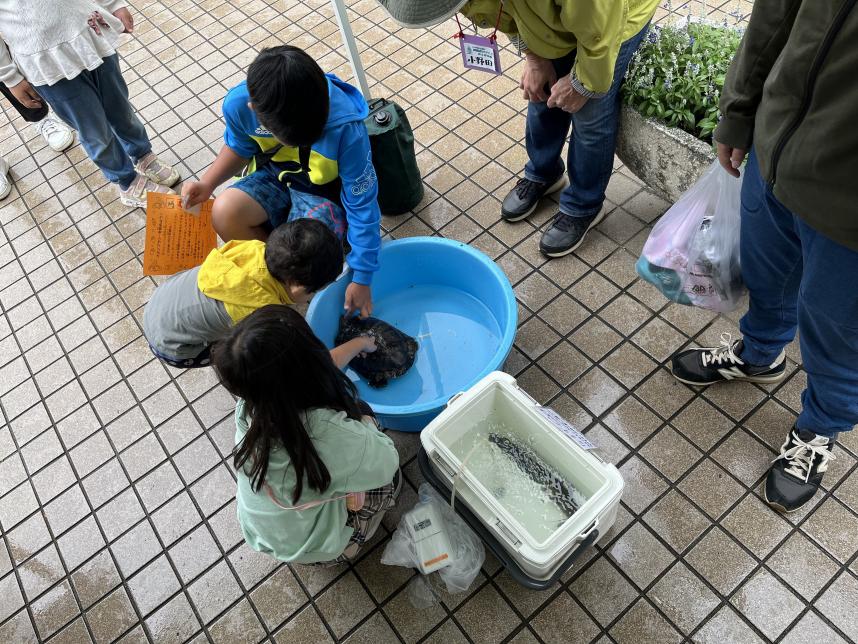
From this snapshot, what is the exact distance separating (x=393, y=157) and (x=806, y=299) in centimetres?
174

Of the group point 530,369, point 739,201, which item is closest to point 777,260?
point 739,201

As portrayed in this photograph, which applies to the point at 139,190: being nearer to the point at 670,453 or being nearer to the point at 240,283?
the point at 240,283

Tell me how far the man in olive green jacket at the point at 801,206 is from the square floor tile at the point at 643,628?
1.71 ft

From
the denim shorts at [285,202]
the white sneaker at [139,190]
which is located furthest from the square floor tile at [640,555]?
the white sneaker at [139,190]

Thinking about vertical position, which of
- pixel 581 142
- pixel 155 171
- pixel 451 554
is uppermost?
pixel 581 142

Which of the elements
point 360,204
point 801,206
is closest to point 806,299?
point 801,206

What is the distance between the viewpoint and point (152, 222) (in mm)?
2436

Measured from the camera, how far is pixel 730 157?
5.56 feet

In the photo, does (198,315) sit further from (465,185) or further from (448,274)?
(465,185)

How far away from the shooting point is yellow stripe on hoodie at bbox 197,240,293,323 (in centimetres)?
203

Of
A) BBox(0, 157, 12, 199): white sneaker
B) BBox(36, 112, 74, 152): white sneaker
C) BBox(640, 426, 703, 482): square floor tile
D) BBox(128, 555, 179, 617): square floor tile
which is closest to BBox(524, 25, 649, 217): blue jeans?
BBox(640, 426, 703, 482): square floor tile

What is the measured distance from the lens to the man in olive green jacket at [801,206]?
1.15 metres

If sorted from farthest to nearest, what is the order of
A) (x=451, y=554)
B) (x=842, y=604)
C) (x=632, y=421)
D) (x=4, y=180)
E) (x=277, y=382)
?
→ (x=4, y=180), (x=632, y=421), (x=451, y=554), (x=842, y=604), (x=277, y=382)

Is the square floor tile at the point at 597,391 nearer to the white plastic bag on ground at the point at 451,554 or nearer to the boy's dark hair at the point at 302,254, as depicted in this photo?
the white plastic bag on ground at the point at 451,554
